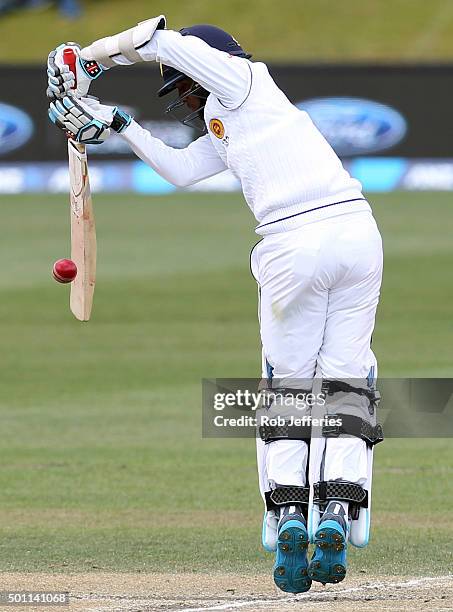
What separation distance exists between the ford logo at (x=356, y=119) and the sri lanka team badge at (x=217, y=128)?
18458 mm

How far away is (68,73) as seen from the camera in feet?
17.6

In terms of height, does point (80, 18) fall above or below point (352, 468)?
above

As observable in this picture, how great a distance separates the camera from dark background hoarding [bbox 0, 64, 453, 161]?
23469 millimetres

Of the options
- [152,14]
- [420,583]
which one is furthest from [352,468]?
[152,14]

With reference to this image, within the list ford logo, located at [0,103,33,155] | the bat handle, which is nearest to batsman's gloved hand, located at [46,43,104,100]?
the bat handle

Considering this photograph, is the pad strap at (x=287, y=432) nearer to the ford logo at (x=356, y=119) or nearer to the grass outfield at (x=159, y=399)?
the grass outfield at (x=159, y=399)

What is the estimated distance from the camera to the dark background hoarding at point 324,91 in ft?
77.0

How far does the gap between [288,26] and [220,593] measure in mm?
37298

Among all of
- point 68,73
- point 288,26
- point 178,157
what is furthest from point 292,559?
point 288,26

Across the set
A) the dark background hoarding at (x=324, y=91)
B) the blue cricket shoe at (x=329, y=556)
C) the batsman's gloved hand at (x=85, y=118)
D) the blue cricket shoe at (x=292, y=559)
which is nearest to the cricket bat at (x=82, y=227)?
the batsman's gloved hand at (x=85, y=118)

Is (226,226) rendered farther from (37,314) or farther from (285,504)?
(285,504)

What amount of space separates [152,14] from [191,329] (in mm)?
30691

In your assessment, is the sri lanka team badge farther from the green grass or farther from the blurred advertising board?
the green grass

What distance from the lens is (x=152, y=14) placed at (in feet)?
140
